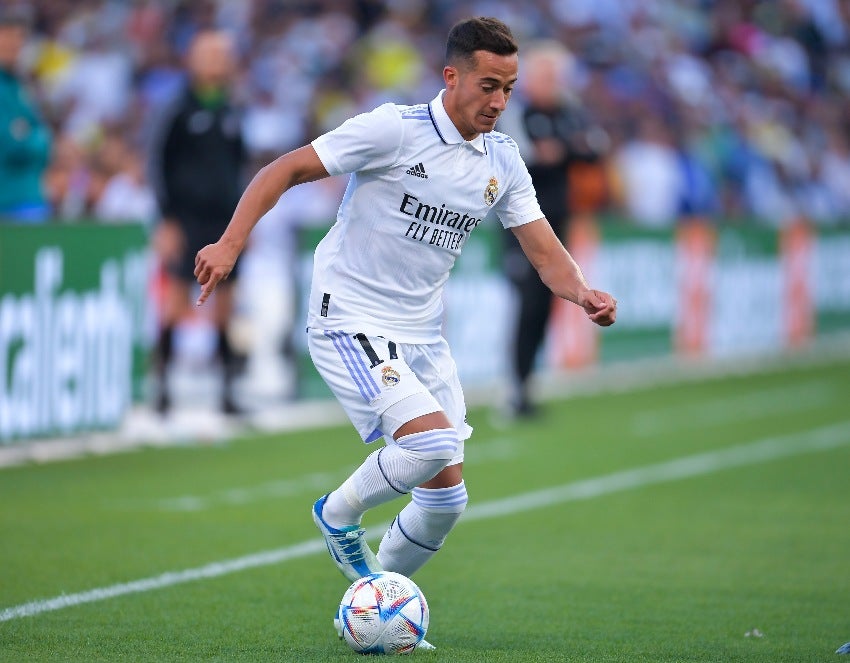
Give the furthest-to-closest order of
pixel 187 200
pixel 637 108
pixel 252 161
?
pixel 637 108 < pixel 252 161 < pixel 187 200

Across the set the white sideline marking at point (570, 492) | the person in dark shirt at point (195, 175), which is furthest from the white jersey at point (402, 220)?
the person in dark shirt at point (195, 175)

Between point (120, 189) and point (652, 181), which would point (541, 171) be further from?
point (652, 181)

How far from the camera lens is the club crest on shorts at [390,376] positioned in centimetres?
600

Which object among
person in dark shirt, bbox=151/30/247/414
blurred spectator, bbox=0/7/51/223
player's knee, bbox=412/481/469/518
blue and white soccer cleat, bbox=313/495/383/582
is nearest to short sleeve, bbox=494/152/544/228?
player's knee, bbox=412/481/469/518

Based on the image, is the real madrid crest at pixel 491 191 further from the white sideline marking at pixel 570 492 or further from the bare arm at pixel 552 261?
the white sideline marking at pixel 570 492

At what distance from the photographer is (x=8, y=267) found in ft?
35.1

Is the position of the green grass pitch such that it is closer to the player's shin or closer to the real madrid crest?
the player's shin

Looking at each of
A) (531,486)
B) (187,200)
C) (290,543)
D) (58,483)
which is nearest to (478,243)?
(187,200)

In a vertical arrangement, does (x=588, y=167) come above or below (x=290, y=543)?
above

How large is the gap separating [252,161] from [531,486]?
1037 cm

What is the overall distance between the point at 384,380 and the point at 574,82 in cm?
1871

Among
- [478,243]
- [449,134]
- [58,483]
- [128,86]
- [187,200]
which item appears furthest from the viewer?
[128,86]

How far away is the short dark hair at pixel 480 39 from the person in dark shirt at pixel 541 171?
7.69 meters

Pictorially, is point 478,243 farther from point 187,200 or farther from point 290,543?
point 290,543
